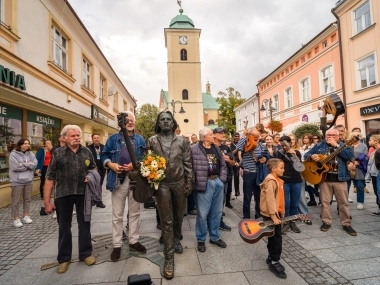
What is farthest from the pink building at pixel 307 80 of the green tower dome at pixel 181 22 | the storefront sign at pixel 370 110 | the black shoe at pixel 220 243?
the green tower dome at pixel 181 22

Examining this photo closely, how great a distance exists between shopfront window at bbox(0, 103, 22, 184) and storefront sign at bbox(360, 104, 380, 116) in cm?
1601

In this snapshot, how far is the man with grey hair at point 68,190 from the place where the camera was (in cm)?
325

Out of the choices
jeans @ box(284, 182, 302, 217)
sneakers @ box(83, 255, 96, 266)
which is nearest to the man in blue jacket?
jeans @ box(284, 182, 302, 217)

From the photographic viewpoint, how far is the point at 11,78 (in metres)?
6.45

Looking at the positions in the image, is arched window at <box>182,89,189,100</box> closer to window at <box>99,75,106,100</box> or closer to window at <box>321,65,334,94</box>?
window at <box>99,75,106,100</box>

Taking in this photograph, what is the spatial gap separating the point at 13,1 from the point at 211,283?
8590mm

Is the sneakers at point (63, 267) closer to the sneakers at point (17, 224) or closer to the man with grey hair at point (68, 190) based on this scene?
the man with grey hair at point (68, 190)

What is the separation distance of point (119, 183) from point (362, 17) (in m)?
16.5

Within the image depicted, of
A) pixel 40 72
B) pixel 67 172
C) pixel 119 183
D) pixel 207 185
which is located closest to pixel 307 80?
pixel 40 72

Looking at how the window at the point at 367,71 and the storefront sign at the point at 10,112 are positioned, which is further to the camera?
the window at the point at 367,71

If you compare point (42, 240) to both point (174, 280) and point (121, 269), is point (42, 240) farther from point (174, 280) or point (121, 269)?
point (174, 280)

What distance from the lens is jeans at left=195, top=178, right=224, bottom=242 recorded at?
3.76 m

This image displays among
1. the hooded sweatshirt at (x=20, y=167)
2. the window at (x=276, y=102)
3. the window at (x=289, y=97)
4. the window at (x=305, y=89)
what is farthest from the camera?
the window at (x=276, y=102)

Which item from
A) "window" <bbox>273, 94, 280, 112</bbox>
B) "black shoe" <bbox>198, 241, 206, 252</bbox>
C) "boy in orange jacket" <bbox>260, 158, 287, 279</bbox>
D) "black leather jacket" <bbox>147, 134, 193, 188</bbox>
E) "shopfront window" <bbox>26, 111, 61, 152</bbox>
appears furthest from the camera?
"window" <bbox>273, 94, 280, 112</bbox>
